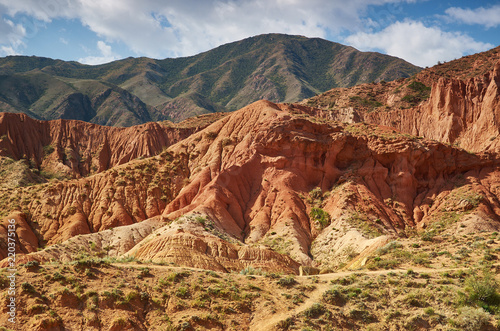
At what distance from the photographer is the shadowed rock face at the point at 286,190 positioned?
173ft

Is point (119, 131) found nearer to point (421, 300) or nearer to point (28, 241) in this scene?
point (28, 241)

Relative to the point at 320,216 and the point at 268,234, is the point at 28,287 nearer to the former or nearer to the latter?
the point at 268,234

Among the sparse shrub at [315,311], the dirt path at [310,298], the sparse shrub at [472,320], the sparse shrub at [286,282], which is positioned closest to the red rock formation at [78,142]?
the dirt path at [310,298]

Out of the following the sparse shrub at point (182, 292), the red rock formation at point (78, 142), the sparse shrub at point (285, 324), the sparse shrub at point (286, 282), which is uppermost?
the red rock formation at point (78, 142)

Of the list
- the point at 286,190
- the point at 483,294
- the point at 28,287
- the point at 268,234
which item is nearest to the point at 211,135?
the point at 286,190

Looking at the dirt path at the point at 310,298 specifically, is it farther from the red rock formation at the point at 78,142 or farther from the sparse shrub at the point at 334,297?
the red rock formation at the point at 78,142

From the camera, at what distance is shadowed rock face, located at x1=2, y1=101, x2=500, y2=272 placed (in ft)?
173

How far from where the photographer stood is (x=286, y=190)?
58.7 m

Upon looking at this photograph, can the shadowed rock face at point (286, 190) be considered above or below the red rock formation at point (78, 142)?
below

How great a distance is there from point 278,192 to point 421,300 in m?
33.2

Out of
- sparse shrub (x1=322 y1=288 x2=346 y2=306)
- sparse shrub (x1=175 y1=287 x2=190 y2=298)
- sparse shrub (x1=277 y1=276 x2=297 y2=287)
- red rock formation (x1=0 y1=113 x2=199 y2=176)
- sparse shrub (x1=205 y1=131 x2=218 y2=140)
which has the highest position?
red rock formation (x1=0 y1=113 x2=199 y2=176)

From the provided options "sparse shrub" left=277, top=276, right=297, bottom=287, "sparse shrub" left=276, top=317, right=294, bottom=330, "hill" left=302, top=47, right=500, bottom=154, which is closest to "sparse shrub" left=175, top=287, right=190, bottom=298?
"sparse shrub" left=276, top=317, right=294, bottom=330

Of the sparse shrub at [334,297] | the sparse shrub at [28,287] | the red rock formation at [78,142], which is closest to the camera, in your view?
the sparse shrub at [28,287]

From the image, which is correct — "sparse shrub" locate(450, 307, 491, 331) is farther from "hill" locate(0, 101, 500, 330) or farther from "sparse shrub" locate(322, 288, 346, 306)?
"sparse shrub" locate(322, 288, 346, 306)
